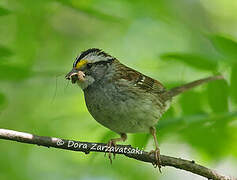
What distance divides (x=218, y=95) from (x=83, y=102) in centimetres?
154

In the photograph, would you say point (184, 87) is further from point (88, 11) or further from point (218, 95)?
point (88, 11)

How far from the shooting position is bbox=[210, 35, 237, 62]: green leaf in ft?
9.93

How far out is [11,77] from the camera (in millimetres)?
3059

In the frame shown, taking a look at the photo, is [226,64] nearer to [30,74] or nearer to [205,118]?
[205,118]

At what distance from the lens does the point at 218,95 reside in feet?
10.7

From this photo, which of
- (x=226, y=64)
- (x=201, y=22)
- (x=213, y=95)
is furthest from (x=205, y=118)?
(x=201, y=22)

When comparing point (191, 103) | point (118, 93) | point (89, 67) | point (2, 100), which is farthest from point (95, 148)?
point (89, 67)

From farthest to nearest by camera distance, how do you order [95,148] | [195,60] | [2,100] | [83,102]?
1. [83,102]
2. [195,60]
3. [2,100]
4. [95,148]

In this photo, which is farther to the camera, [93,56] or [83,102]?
[83,102]

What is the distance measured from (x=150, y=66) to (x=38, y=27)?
126 cm

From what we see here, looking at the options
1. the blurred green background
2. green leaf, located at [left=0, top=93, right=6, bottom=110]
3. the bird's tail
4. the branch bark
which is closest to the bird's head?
the blurred green background

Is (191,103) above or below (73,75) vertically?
below

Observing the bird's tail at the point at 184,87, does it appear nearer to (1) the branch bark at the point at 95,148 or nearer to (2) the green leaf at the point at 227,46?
(2) the green leaf at the point at 227,46

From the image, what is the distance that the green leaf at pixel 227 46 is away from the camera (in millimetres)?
3027
